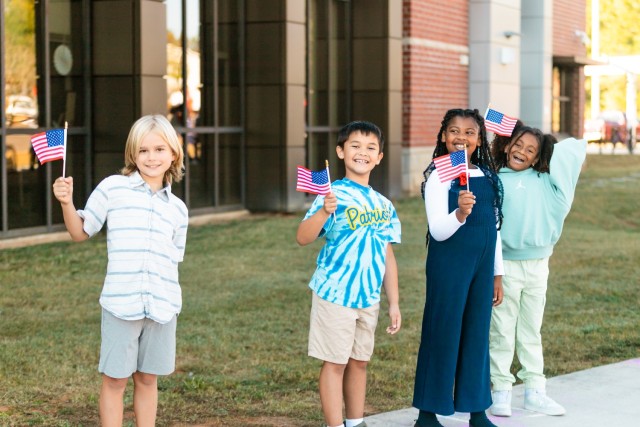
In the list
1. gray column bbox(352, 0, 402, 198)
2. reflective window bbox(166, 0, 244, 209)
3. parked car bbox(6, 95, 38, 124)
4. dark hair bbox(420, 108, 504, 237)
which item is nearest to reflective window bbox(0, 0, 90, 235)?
parked car bbox(6, 95, 38, 124)

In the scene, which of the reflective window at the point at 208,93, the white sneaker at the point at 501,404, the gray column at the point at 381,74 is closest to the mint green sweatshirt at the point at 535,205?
the white sneaker at the point at 501,404

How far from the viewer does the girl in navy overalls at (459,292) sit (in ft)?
17.9

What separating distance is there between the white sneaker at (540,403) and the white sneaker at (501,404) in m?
0.17

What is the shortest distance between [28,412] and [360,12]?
562 inches

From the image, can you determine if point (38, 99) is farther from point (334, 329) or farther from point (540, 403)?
point (334, 329)

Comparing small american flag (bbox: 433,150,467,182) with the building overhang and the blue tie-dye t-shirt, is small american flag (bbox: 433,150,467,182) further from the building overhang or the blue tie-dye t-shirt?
the building overhang

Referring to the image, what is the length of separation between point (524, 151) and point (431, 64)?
15.6m

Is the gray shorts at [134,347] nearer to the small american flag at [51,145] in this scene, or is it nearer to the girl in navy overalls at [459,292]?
the small american flag at [51,145]

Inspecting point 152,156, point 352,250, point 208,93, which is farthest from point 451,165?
point 208,93

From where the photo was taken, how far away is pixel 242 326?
898 centimetres

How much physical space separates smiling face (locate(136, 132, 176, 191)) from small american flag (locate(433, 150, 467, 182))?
1.28 metres

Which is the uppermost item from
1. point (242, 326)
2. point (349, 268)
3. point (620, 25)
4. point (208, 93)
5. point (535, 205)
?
point (620, 25)

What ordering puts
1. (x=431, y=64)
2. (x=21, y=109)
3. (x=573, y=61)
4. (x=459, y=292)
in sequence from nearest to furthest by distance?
(x=459, y=292) → (x=21, y=109) → (x=431, y=64) → (x=573, y=61)

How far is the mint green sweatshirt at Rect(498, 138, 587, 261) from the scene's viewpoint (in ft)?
19.8
